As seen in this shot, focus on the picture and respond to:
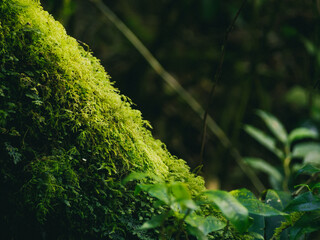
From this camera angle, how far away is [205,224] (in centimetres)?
94

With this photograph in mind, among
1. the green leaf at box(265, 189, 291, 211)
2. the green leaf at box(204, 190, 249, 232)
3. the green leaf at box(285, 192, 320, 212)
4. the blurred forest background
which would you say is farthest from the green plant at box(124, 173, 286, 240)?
the blurred forest background

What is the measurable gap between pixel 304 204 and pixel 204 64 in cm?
414

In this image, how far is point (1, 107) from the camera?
1002mm

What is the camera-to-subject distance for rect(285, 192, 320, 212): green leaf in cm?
107

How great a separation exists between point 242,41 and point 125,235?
500 centimetres

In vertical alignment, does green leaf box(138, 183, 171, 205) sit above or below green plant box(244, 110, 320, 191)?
below

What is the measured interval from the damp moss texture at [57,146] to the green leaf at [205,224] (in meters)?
0.20

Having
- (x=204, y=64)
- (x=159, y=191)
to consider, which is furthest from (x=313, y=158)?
(x=204, y=64)

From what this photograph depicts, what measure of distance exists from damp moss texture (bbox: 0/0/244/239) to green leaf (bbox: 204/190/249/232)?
12.4 inches

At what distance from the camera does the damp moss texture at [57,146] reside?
38.9 inches

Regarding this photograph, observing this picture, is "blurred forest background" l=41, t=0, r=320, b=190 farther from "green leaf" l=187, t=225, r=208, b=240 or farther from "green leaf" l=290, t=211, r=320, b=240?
"green leaf" l=187, t=225, r=208, b=240

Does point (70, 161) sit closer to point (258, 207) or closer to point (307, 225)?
point (258, 207)

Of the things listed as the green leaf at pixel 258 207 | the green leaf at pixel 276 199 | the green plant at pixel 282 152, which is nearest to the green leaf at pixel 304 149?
the green plant at pixel 282 152

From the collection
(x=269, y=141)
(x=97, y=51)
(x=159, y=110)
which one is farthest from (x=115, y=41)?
(x=269, y=141)
